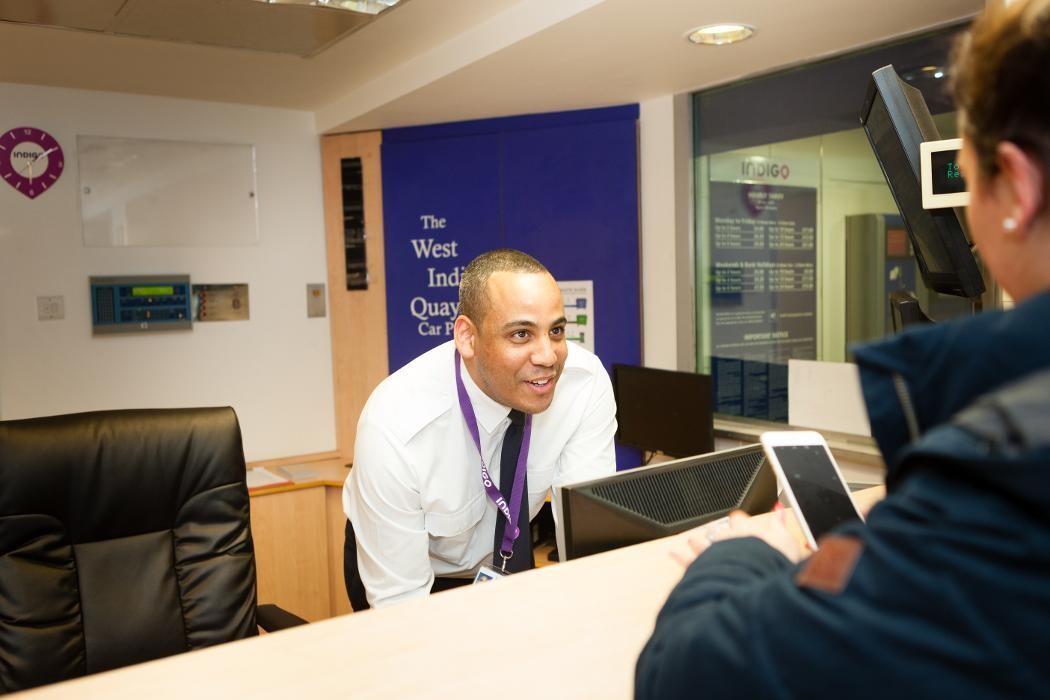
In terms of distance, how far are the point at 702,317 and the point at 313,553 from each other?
2063mm

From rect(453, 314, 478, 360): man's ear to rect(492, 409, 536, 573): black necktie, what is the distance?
22cm

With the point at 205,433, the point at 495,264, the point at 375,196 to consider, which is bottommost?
the point at 205,433

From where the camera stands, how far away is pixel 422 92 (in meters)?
3.51

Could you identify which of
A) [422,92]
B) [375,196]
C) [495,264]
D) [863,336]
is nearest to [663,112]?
[422,92]

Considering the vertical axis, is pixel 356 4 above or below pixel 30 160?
above

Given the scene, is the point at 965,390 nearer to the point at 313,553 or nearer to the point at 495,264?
the point at 495,264

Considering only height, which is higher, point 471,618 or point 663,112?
point 663,112

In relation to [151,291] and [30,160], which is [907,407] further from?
[30,160]

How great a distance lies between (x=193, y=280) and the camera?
4.06 m

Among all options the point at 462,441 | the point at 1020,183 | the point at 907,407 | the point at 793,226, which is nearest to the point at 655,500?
the point at 462,441

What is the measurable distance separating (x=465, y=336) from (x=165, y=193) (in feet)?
8.60

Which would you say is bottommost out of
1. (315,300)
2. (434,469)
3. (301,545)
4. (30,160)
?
(301,545)

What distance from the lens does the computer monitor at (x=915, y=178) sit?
1.55 m

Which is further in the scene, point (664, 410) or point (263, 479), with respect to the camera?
point (263, 479)
